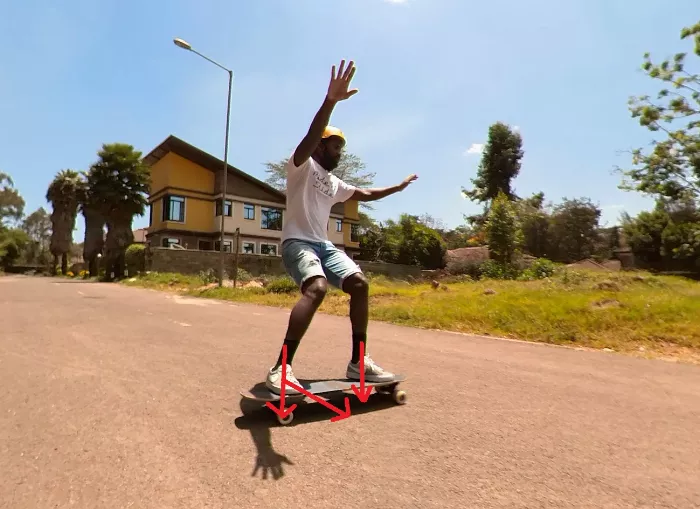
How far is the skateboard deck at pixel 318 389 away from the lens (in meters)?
2.60

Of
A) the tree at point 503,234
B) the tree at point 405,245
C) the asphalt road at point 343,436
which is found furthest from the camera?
the tree at point 405,245

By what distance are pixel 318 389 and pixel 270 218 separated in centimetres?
3441

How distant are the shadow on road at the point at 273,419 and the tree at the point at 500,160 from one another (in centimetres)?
5171

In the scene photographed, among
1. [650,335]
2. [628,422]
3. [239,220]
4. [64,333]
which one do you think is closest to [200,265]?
[239,220]

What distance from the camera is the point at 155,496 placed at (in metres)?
1.74

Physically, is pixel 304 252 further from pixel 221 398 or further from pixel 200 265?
pixel 200 265

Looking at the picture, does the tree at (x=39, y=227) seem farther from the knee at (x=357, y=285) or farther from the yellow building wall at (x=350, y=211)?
the knee at (x=357, y=285)

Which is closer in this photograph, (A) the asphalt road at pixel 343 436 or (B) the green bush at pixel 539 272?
(A) the asphalt road at pixel 343 436

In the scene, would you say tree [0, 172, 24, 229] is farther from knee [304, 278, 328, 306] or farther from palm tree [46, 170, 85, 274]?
knee [304, 278, 328, 306]

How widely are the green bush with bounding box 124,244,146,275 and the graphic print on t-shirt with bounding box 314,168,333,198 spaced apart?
2718 cm

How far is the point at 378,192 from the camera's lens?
12.6 feet

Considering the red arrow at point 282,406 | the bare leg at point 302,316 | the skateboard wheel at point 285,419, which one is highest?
the bare leg at point 302,316

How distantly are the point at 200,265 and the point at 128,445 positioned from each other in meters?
25.5

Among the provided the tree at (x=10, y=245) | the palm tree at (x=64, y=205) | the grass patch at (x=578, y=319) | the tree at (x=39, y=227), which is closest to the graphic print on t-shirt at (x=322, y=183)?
the grass patch at (x=578, y=319)
